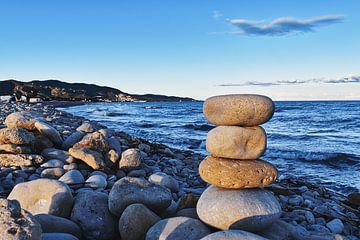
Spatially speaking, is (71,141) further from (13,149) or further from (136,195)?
(136,195)

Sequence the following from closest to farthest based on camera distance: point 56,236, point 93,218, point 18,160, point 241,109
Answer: point 56,236, point 241,109, point 93,218, point 18,160

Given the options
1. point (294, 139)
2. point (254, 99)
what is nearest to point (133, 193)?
point (254, 99)

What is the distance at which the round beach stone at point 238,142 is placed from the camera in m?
4.39

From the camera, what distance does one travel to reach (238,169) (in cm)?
433

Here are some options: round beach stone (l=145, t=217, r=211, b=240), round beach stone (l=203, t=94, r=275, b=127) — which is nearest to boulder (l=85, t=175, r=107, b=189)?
round beach stone (l=145, t=217, r=211, b=240)

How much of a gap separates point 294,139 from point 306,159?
18.9 ft

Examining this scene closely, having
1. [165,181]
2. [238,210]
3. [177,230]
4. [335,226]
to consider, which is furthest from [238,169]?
[335,226]

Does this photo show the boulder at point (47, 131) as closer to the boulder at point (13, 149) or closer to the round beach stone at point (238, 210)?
the boulder at point (13, 149)

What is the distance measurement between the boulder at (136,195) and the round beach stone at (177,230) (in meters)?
0.53

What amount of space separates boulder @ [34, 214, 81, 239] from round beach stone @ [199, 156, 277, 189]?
5.22ft

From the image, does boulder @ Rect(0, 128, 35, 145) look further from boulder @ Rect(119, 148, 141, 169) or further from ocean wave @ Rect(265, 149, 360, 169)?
ocean wave @ Rect(265, 149, 360, 169)

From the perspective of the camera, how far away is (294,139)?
60.2ft

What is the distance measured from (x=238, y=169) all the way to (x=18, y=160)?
159 inches

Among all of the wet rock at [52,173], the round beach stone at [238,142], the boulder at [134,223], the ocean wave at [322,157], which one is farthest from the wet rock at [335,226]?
the ocean wave at [322,157]
